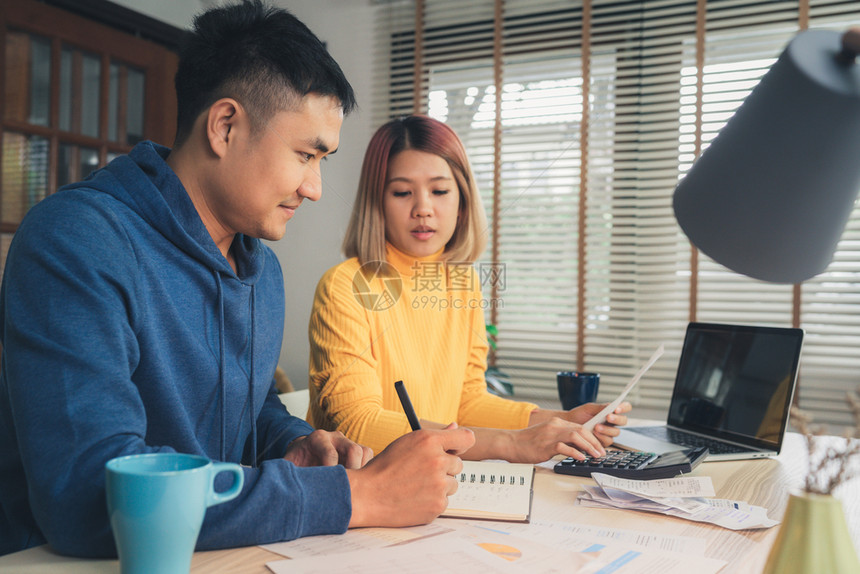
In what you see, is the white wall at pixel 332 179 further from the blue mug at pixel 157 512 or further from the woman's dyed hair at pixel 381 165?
the blue mug at pixel 157 512

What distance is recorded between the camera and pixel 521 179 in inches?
107

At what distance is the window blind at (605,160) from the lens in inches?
92.1

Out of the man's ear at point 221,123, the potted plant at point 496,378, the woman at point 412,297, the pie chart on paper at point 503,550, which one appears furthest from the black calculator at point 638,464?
the potted plant at point 496,378

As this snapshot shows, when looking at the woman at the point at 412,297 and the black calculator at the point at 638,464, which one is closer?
the black calculator at the point at 638,464

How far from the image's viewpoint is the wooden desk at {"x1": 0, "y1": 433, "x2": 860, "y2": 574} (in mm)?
655

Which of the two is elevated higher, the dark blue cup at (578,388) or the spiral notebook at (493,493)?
the dark blue cup at (578,388)

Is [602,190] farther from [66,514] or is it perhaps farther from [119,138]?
[66,514]

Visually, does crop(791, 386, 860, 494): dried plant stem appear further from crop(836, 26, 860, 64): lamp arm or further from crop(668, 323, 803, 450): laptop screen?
crop(668, 323, 803, 450): laptop screen

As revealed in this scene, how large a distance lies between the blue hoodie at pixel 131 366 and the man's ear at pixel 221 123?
0.08m

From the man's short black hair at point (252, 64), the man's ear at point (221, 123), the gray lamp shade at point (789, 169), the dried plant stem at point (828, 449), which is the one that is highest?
the man's short black hair at point (252, 64)

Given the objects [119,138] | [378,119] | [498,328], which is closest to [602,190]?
[498,328]

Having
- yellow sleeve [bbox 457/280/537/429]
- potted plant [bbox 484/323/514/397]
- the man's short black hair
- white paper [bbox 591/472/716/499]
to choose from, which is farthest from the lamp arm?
potted plant [bbox 484/323/514/397]

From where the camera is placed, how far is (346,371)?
1325mm

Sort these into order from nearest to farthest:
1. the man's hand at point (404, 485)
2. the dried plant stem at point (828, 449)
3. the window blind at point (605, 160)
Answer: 1. the dried plant stem at point (828, 449)
2. the man's hand at point (404, 485)
3. the window blind at point (605, 160)
